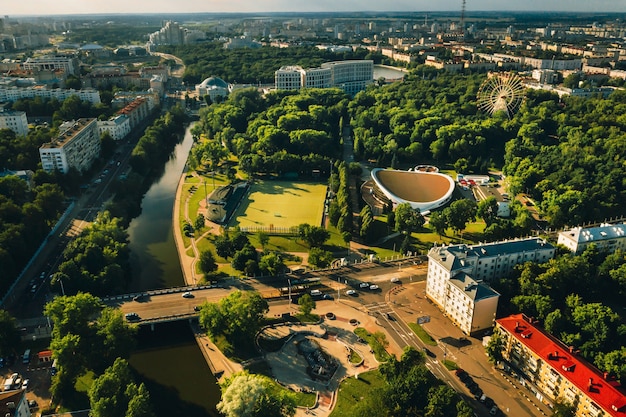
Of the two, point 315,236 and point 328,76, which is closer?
point 315,236

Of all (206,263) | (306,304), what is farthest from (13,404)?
(306,304)

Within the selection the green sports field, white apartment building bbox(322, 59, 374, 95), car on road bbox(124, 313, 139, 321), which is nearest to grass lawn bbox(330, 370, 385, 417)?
car on road bbox(124, 313, 139, 321)

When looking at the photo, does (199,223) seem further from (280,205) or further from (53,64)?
(53,64)

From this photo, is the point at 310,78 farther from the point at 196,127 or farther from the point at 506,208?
the point at 506,208

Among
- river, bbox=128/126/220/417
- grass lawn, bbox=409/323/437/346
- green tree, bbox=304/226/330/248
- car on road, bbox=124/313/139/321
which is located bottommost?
river, bbox=128/126/220/417

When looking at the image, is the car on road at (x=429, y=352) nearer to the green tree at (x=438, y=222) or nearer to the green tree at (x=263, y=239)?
the green tree at (x=438, y=222)

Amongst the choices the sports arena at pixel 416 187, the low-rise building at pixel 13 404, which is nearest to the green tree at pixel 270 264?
the sports arena at pixel 416 187

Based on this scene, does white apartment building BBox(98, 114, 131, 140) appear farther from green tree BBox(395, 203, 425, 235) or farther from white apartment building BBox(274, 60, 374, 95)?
green tree BBox(395, 203, 425, 235)
